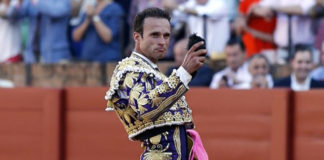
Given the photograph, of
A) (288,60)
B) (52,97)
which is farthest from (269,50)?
(52,97)

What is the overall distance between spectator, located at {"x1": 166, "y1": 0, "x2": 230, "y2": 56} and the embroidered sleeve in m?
4.14

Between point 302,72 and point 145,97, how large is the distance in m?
3.50

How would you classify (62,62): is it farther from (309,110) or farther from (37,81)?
(309,110)

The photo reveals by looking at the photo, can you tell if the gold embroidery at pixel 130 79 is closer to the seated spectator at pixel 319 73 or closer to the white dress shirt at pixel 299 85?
the white dress shirt at pixel 299 85

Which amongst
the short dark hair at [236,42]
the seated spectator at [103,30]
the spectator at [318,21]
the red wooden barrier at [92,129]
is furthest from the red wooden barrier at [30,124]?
the spectator at [318,21]

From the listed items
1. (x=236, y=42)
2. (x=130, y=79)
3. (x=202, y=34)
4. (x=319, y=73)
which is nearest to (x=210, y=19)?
(x=202, y=34)

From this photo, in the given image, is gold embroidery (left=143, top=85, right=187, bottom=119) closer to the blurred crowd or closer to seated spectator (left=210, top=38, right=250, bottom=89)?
the blurred crowd

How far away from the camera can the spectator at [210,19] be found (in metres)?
8.98

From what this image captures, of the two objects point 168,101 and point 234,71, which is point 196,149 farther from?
point 234,71

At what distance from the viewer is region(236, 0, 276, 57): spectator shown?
888 cm

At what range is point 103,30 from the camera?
31.2 ft

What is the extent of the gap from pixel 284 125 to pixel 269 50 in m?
1.52

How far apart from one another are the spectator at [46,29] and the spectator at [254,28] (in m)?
1.90

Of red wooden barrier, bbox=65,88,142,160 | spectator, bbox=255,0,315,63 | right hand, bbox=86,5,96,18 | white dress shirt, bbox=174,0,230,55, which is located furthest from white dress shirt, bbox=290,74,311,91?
right hand, bbox=86,5,96,18
